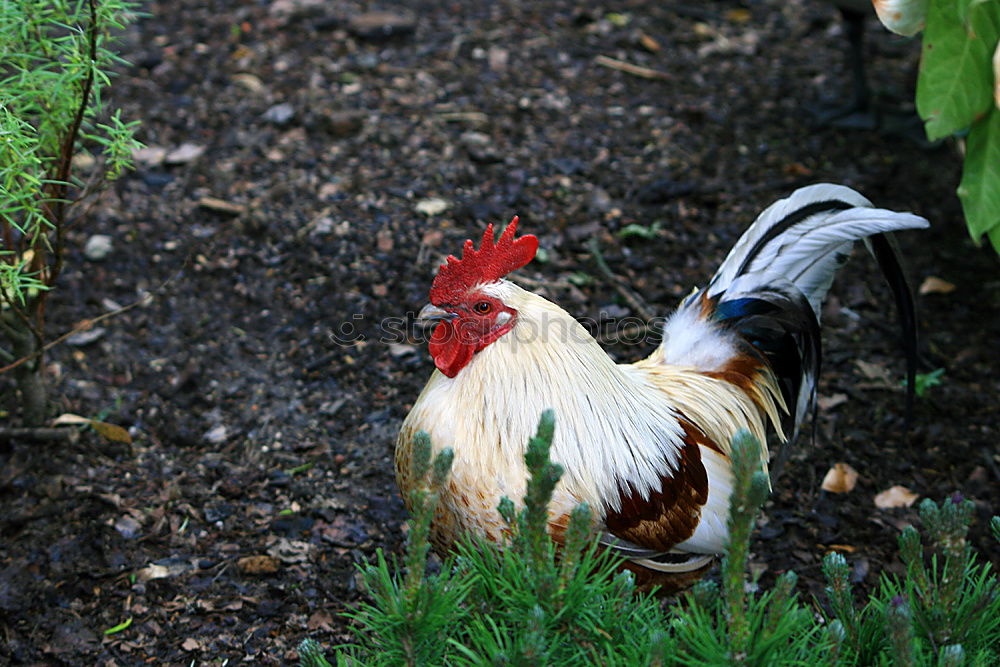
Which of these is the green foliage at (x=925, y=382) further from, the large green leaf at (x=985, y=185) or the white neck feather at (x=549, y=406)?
the white neck feather at (x=549, y=406)

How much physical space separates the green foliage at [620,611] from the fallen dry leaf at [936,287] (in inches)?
121

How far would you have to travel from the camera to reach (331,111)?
572 centimetres

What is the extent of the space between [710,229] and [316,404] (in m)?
2.40

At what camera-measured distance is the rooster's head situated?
9.14 ft

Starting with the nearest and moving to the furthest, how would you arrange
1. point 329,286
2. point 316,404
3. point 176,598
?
1. point 176,598
2. point 316,404
3. point 329,286

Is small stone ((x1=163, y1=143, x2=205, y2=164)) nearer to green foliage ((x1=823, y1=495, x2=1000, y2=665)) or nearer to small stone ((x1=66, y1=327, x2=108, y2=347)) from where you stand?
small stone ((x1=66, y1=327, x2=108, y2=347))

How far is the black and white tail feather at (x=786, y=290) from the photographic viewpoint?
3232 mm

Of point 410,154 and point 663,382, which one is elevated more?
point 663,382

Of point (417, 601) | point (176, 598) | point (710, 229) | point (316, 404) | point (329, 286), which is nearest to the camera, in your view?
point (417, 601)

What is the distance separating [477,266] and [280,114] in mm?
3393

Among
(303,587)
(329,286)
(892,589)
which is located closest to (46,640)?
(303,587)

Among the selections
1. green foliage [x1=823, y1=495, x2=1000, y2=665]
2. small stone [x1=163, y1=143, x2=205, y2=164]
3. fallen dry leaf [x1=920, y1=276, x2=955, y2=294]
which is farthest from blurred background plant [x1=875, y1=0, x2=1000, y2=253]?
small stone [x1=163, y1=143, x2=205, y2=164]

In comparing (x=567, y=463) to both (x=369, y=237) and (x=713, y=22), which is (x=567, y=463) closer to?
(x=369, y=237)

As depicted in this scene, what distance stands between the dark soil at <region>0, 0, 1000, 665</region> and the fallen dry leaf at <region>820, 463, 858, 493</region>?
0.04 metres
